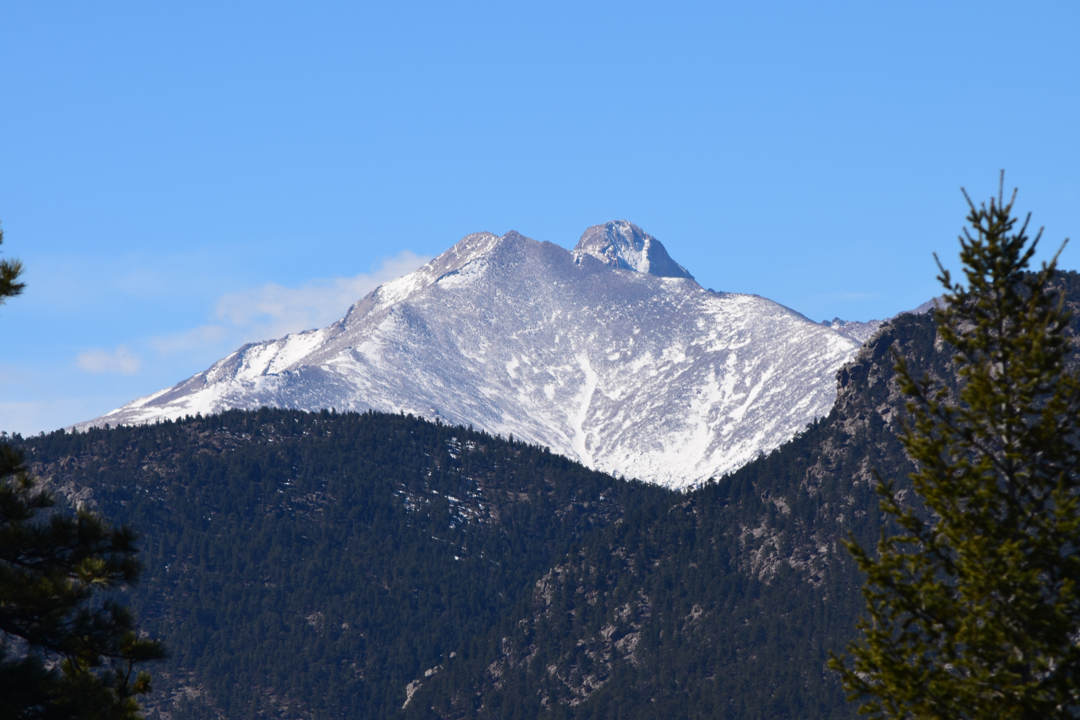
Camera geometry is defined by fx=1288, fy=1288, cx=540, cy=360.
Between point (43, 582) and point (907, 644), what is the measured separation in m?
22.2

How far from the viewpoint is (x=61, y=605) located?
32.3m

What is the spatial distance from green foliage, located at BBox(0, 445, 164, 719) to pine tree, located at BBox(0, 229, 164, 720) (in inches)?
1.0

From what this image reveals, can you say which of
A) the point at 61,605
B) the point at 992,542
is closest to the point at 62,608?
the point at 61,605

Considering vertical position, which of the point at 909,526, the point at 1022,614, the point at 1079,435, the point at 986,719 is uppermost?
the point at 1079,435

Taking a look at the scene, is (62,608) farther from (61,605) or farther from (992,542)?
(992,542)

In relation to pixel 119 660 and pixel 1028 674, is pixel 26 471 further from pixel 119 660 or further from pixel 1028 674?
pixel 1028 674

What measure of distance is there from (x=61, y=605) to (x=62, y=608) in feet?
0.44

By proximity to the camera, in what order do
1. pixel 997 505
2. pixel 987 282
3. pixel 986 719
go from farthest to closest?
1. pixel 987 282
2. pixel 997 505
3. pixel 986 719

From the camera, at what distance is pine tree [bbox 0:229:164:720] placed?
31.8 m

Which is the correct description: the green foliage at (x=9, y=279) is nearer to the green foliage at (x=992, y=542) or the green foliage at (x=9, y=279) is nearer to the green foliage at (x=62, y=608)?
the green foliage at (x=62, y=608)

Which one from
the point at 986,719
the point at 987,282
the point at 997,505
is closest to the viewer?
the point at 986,719

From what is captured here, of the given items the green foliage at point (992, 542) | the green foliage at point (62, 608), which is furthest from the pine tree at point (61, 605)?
the green foliage at point (992, 542)

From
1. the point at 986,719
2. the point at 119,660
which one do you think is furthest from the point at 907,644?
the point at 119,660

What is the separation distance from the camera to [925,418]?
35750mm
